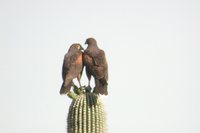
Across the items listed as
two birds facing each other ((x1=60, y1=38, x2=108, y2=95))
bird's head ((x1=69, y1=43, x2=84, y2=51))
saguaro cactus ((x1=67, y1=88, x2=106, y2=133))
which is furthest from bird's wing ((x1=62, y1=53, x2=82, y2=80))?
saguaro cactus ((x1=67, y1=88, x2=106, y2=133))

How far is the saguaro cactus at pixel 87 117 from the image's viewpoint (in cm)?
761

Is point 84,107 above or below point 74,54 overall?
below

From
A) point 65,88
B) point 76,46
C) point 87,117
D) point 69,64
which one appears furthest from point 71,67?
point 87,117

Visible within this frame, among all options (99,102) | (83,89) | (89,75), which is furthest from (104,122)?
(89,75)

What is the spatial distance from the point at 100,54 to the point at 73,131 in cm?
206

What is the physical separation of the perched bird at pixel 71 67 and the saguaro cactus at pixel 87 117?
109 centimetres

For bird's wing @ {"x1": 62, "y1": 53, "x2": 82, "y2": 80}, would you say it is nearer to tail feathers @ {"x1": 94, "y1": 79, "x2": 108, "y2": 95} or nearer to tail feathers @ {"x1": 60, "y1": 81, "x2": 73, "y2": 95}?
tail feathers @ {"x1": 60, "y1": 81, "x2": 73, "y2": 95}

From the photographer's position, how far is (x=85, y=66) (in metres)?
9.28

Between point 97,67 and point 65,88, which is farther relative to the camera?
point 97,67

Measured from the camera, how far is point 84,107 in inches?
303

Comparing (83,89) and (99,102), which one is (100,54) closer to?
(83,89)

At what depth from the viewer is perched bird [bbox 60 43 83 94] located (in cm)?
893

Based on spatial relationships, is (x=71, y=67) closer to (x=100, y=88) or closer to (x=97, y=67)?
(x=97, y=67)

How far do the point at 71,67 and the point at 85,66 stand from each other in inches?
15.0
